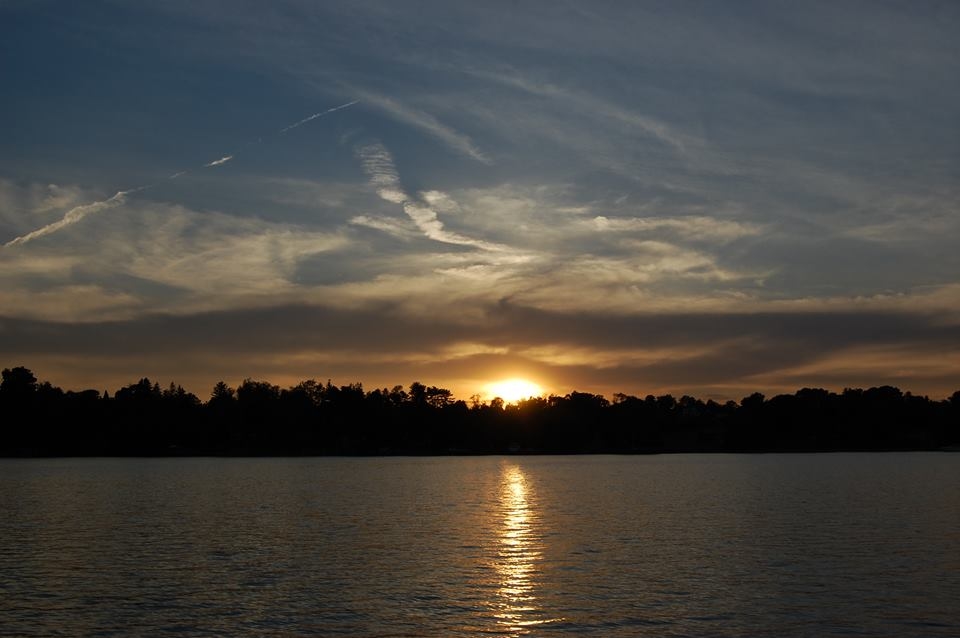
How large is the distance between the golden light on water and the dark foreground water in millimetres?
195

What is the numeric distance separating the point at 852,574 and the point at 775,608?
1187 centimetres

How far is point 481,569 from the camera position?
180 ft

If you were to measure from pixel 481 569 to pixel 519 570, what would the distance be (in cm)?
230

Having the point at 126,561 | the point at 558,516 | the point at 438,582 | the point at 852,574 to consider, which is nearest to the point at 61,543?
the point at 126,561

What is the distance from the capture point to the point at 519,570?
2137 inches

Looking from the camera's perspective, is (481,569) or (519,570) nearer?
(519,570)

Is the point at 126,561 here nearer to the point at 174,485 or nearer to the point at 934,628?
the point at 934,628

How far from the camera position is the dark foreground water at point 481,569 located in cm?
4022

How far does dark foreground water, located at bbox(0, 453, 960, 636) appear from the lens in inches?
1583

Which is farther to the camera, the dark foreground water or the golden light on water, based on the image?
the golden light on water

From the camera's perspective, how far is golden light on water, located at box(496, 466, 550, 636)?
40875mm

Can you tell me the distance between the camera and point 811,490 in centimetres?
13488

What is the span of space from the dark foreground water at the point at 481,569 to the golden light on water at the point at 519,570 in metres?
0.19

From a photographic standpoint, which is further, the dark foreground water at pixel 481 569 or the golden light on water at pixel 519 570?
the golden light on water at pixel 519 570
